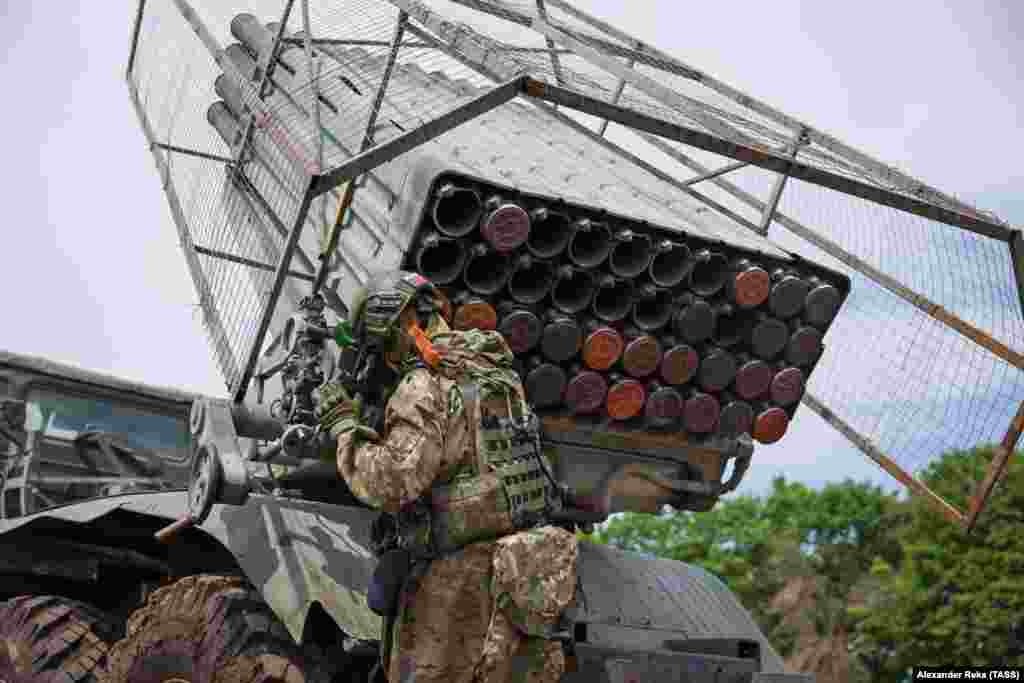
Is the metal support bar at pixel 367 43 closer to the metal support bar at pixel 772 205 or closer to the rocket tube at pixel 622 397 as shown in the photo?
the metal support bar at pixel 772 205

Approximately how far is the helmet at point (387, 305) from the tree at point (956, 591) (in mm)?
20421

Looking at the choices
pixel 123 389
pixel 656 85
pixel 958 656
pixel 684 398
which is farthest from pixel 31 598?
pixel 958 656

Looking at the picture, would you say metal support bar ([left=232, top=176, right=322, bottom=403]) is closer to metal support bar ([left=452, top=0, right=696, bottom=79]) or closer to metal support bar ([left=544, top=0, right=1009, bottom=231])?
metal support bar ([left=452, top=0, right=696, bottom=79])

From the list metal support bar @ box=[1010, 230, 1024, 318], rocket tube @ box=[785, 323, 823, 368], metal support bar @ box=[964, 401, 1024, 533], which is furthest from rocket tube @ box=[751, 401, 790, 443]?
metal support bar @ box=[1010, 230, 1024, 318]

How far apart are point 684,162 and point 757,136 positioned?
1.71 metres

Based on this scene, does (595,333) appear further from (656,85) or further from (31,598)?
(31,598)

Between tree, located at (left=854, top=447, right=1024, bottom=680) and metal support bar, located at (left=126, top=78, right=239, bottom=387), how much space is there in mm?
18821

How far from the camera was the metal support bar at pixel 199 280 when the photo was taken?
21.5ft

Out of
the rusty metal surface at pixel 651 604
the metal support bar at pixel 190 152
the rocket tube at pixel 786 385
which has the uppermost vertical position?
the rocket tube at pixel 786 385

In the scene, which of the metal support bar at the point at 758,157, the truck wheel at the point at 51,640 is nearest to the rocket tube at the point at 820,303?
the metal support bar at the point at 758,157

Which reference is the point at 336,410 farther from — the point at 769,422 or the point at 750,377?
the point at 769,422

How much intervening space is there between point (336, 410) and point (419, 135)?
103 centimetres

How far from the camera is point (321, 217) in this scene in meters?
6.30

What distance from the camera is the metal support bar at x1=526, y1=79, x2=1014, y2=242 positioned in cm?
491
